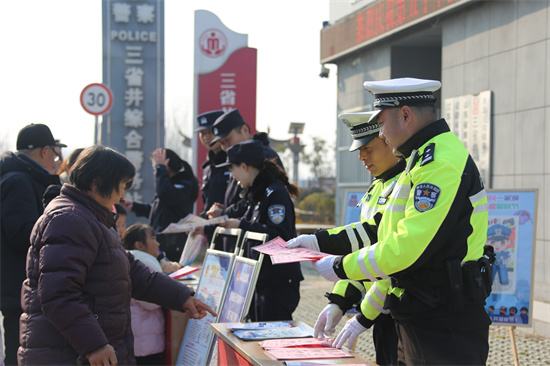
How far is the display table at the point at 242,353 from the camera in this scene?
8.37 ft

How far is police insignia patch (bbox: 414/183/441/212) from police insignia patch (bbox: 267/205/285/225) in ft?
6.09

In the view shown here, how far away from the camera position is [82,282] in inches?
103

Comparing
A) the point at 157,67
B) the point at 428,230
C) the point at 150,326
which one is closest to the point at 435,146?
the point at 428,230

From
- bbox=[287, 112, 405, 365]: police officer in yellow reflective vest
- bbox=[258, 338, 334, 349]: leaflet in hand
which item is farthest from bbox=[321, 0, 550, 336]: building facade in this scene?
bbox=[258, 338, 334, 349]: leaflet in hand

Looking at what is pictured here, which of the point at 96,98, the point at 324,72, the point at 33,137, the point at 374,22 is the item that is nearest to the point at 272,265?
the point at 33,137

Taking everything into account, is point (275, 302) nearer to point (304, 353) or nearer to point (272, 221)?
point (272, 221)

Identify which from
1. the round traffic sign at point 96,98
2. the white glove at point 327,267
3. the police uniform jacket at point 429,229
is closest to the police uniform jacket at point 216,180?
the white glove at point 327,267

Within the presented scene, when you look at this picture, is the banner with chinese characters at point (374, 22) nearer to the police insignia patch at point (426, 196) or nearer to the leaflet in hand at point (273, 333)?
the leaflet in hand at point (273, 333)

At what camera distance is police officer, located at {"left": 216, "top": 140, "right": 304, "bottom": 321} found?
4.01 metres

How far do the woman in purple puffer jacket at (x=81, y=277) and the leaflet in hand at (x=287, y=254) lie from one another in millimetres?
717

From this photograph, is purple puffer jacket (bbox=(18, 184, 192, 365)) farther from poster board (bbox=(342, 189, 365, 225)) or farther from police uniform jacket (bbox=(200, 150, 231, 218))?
poster board (bbox=(342, 189, 365, 225))

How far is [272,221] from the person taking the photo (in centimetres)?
405

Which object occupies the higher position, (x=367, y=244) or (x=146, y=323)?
(x=367, y=244)

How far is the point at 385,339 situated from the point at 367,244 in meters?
0.51
